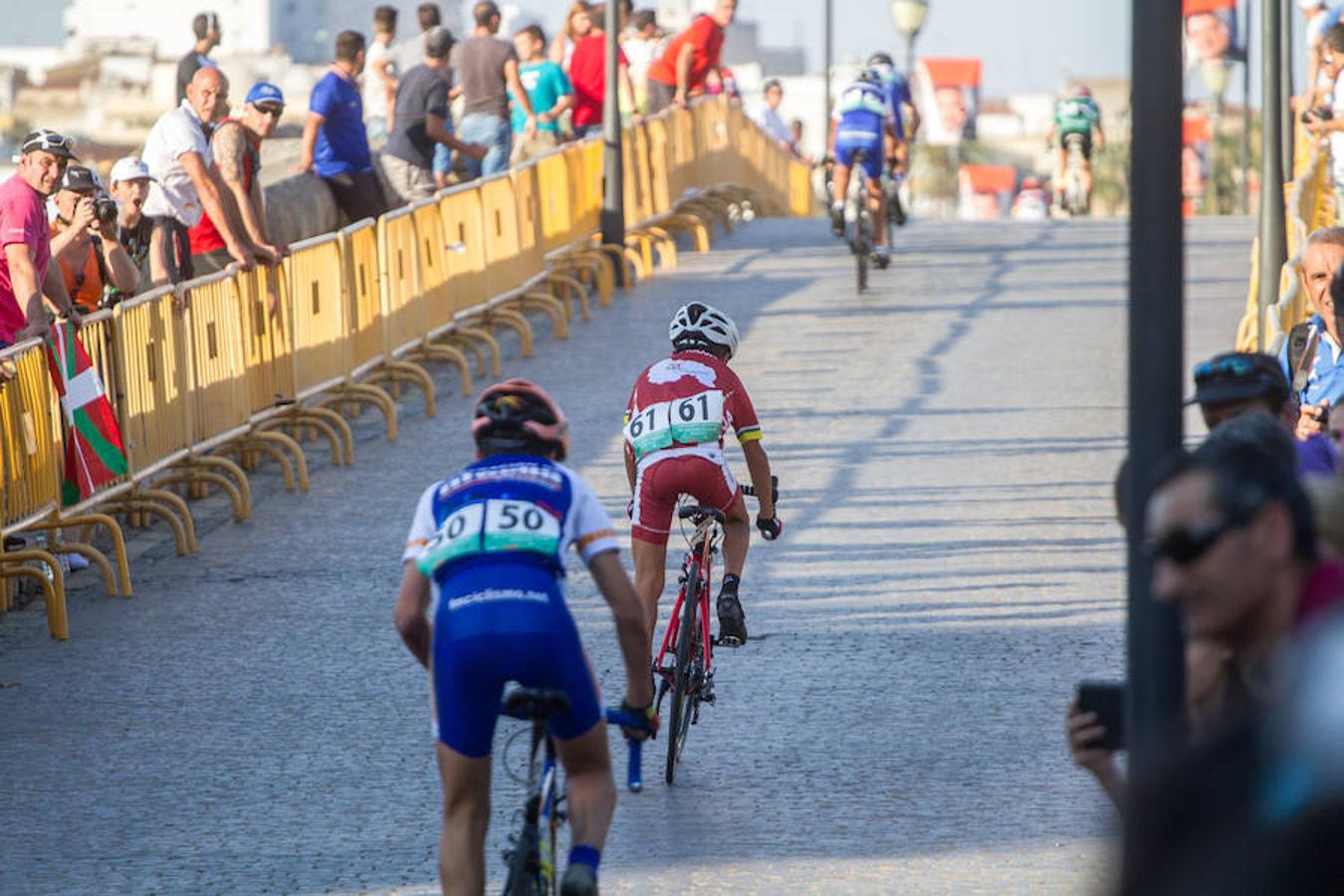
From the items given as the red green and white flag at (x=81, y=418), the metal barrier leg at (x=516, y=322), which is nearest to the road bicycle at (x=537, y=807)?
the red green and white flag at (x=81, y=418)

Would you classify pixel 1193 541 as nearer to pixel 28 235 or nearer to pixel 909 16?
pixel 28 235

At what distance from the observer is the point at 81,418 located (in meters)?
11.8

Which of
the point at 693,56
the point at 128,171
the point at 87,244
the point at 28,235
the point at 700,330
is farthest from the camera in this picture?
the point at 693,56

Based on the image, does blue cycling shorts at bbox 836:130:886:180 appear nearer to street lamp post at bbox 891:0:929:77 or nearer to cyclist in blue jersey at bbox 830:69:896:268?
cyclist in blue jersey at bbox 830:69:896:268

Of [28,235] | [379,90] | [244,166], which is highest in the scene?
[379,90]

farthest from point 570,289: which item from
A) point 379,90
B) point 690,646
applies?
point 690,646

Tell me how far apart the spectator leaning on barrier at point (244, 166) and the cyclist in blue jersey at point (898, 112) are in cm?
804

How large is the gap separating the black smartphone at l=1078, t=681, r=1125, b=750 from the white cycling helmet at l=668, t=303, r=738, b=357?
474 cm

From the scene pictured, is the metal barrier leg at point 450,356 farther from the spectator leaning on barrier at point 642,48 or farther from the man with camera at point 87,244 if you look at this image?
the spectator leaning on barrier at point 642,48

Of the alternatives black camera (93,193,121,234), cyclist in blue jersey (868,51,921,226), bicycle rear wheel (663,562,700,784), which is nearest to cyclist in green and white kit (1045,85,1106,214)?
cyclist in blue jersey (868,51,921,226)

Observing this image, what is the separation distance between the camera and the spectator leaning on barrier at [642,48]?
91.2ft

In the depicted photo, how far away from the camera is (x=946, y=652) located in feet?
34.4

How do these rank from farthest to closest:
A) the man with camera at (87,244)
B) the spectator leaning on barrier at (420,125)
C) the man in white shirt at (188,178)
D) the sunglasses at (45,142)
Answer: the spectator leaning on barrier at (420,125), the man in white shirt at (188,178), the man with camera at (87,244), the sunglasses at (45,142)

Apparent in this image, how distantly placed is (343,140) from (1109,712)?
1407 centimetres
